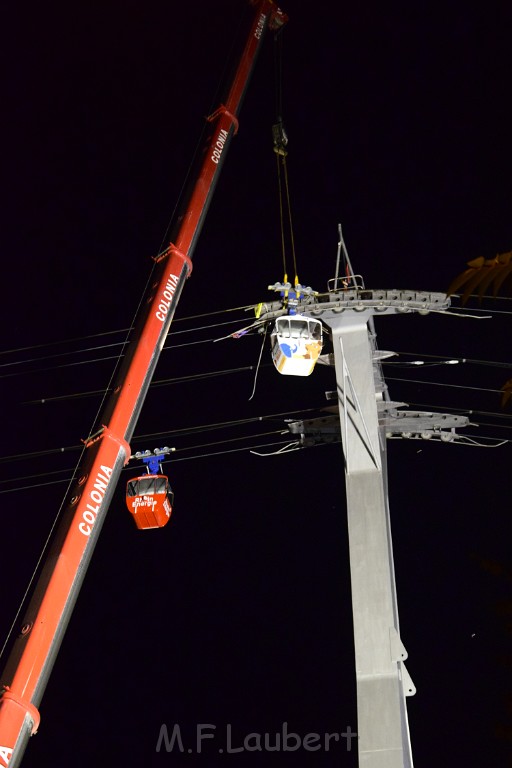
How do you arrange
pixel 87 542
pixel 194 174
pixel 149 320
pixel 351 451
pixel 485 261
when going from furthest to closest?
1. pixel 351 451
2. pixel 194 174
3. pixel 149 320
4. pixel 87 542
5. pixel 485 261

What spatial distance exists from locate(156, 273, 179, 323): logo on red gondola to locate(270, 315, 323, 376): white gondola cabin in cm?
415

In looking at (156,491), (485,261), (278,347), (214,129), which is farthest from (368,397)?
(485,261)

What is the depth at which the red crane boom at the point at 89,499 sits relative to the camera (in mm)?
13438

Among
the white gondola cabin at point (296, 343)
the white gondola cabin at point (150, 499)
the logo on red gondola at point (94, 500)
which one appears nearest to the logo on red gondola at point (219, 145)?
the white gondola cabin at point (296, 343)

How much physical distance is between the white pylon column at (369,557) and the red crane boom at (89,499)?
18.7 feet

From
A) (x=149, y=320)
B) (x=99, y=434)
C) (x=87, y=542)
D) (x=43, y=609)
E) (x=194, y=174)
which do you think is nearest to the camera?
(x=43, y=609)

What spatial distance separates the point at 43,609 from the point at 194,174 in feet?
37.5

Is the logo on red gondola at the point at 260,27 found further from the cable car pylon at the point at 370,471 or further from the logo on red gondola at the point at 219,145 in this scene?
the cable car pylon at the point at 370,471

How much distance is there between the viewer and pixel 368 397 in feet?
84.0

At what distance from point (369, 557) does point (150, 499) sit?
4942 mm

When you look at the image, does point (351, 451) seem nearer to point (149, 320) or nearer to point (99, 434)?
point (149, 320)

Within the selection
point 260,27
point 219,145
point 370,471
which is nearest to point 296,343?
point 370,471

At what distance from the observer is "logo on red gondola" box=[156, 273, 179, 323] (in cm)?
1914

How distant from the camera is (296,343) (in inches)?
938
